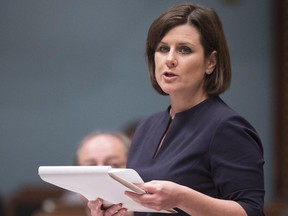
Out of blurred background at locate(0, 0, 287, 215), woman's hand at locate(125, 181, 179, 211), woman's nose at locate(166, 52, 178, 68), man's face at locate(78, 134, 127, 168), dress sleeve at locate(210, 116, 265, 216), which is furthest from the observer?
blurred background at locate(0, 0, 287, 215)

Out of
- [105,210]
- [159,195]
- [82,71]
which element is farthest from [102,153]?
→ [82,71]

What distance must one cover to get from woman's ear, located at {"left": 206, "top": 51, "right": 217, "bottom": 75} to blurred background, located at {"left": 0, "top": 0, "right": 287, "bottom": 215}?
14.4 ft

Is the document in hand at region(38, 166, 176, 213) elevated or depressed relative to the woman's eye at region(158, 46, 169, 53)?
depressed

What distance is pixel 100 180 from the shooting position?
72.3 inches

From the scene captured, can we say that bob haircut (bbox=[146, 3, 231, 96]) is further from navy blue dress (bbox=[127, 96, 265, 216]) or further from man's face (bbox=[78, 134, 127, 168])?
man's face (bbox=[78, 134, 127, 168])

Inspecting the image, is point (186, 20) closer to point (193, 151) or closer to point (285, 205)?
point (193, 151)

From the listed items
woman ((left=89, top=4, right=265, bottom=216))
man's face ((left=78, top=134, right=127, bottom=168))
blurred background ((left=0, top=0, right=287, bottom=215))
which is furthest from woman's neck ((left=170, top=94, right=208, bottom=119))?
blurred background ((left=0, top=0, right=287, bottom=215))

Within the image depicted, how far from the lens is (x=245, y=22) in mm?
6492

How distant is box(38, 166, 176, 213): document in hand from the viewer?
1.80m

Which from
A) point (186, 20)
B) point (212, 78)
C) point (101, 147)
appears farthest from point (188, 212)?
point (101, 147)

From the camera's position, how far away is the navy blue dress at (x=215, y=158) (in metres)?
1.90

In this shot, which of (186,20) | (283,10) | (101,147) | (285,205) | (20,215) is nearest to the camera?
(186,20)

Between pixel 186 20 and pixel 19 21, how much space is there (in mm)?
4749

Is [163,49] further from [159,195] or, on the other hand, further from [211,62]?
[159,195]
